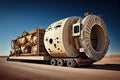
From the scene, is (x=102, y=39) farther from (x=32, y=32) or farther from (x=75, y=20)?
(x=32, y=32)

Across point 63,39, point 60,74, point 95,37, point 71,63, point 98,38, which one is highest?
point 95,37

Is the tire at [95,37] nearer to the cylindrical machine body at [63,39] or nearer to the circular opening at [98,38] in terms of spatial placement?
the circular opening at [98,38]

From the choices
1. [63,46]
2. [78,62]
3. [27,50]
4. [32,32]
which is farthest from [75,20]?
[27,50]

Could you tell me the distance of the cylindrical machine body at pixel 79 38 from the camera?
18.2m

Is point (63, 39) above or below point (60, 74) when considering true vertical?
above

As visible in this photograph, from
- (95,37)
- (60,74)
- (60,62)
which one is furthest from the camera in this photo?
(95,37)

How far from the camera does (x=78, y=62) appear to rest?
17672 millimetres

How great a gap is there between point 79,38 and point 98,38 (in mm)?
3309

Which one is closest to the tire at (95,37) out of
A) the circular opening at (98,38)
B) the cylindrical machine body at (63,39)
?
the circular opening at (98,38)

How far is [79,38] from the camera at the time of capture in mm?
18453

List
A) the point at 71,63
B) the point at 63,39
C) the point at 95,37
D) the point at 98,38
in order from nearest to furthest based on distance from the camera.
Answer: the point at 71,63
the point at 63,39
the point at 98,38
the point at 95,37

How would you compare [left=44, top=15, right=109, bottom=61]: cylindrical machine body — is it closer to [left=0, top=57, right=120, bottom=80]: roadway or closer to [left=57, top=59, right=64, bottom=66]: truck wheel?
[left=57, top=59, right=64, bottom=66]: truck wheel

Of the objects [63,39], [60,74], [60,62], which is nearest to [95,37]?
[63,39]

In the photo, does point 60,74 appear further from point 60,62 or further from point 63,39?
point 60,62
